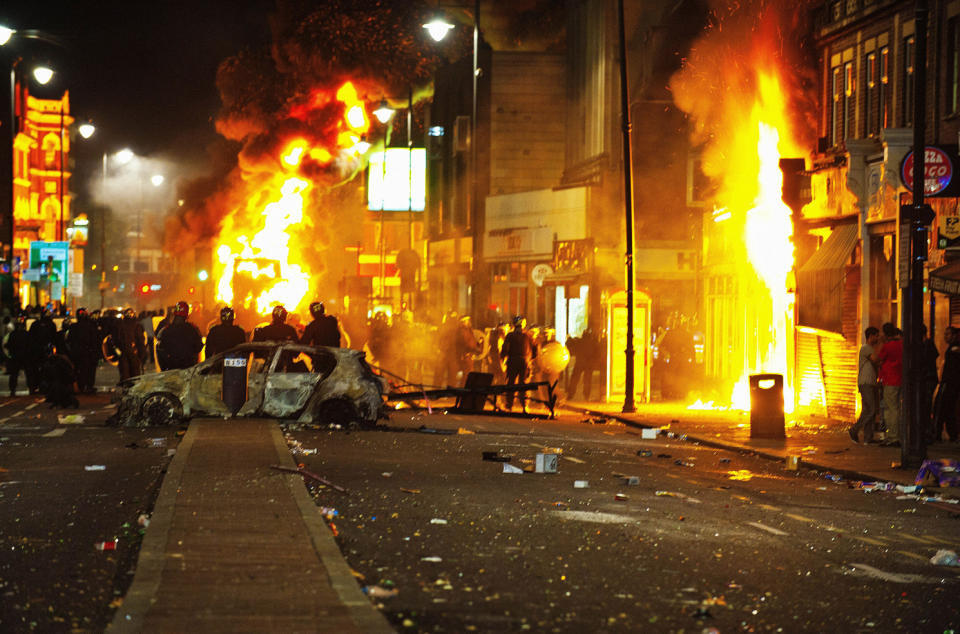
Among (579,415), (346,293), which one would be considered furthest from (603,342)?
(346,293)

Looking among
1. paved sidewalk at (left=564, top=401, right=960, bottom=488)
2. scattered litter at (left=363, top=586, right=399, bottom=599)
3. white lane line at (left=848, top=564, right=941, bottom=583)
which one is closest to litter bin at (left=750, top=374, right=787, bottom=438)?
paved sidewalk at (left=564, top=401, right=960, bottom=488)

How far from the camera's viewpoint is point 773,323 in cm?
2930

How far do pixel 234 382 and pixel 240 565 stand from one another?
1150 centimetres

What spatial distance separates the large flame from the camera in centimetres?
4828

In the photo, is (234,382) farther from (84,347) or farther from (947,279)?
(947,279)

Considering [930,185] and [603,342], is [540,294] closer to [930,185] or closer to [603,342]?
[603,342]

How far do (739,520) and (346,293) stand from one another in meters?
44.0

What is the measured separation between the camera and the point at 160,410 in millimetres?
19000

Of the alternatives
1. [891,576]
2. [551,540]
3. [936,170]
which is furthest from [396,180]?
[891,576]

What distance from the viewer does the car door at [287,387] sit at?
19.2 meters

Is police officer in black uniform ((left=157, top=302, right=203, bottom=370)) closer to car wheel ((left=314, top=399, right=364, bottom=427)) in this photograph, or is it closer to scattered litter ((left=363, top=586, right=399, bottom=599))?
car wheel ((left=314, top=399, right=364, bottom=427))

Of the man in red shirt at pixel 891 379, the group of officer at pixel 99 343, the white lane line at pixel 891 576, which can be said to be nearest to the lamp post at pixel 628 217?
the group of officer at pixel 99 343

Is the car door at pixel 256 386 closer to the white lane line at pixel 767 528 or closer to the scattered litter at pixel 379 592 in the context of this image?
the white lane line at pixel 767 528

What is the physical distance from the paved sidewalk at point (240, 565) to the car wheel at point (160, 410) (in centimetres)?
689
